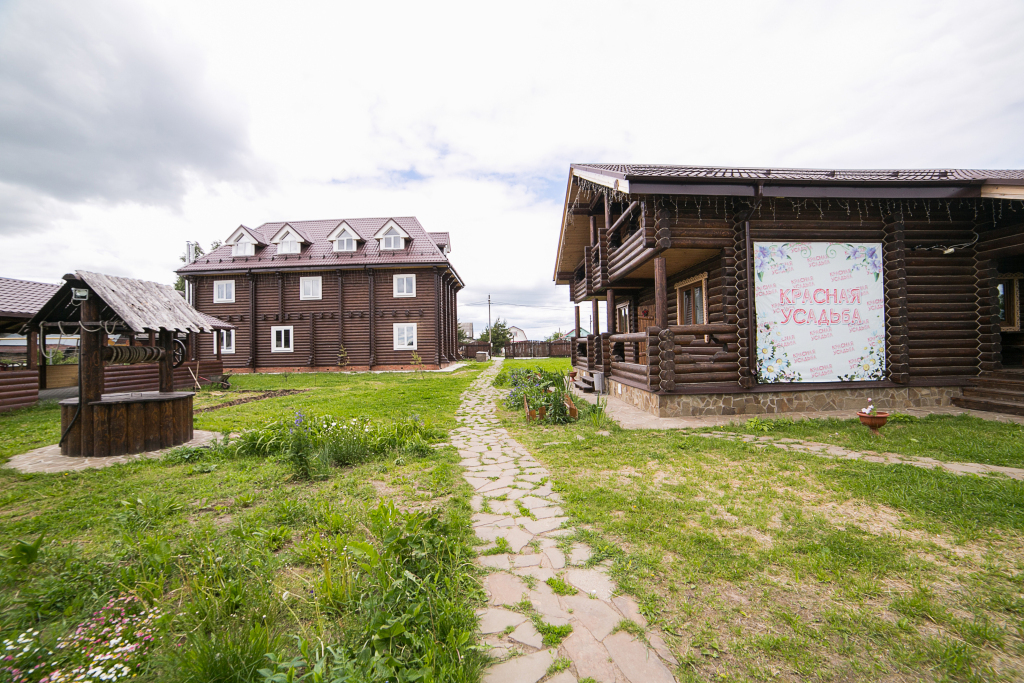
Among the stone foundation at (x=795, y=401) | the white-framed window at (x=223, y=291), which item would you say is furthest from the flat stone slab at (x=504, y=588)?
the white-framed window at (x=223, y=291)

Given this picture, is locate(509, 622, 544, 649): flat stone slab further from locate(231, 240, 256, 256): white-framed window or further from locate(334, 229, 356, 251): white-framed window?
locate(231, 240, 256, 256): white-framed window

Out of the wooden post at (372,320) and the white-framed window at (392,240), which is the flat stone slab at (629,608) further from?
the white-framed window at (392,240)

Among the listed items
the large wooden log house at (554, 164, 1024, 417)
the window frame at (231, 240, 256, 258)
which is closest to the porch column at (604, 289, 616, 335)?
the large wooden log house at (554, 164, 1024, 417)

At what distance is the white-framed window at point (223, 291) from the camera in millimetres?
24250

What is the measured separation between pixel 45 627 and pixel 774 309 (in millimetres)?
10310

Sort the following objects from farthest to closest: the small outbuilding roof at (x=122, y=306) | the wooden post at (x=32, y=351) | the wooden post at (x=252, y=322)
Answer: the wooden post at (x=252, y=322)
the wooden post at (x=32, y=351)
the small outbuilding roof at (x=122, y=306)

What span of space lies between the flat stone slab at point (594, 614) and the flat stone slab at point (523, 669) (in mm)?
293

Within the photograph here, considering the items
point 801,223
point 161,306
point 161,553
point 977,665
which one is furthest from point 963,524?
point 161,306

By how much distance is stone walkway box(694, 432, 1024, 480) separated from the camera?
4.70 m

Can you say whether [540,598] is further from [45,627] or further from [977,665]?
[45,627]

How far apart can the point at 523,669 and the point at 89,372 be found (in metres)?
7.25

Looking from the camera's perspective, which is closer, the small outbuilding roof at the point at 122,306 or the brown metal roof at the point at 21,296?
the small outbuilding roof at the point at 122,306

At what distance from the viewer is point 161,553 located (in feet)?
9.07

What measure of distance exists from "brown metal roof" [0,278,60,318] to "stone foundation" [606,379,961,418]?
1747cm
